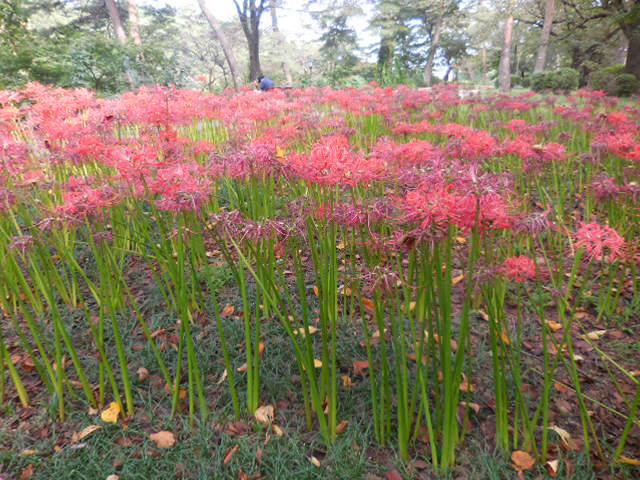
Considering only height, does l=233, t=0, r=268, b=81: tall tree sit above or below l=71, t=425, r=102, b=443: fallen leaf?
above

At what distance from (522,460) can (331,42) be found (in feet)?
108

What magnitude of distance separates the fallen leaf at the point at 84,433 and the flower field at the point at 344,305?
12 cm

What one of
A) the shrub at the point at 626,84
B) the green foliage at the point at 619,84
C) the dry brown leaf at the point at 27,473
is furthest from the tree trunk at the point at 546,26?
the dry brown leaf at the point at 27,473

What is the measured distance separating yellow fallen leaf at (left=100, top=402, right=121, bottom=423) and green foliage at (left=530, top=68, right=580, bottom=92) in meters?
20.2

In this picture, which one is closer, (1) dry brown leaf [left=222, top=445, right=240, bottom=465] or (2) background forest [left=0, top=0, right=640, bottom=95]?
(1) dry brown leaf [left=222, top=445, right=240, bottom=465]

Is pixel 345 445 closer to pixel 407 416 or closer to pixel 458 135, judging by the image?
pixel 407 416

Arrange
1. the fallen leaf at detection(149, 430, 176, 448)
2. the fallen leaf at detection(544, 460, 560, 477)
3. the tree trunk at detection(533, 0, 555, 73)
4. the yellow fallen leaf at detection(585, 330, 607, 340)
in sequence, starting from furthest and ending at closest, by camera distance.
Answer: the tree trunk at detection(533, 0, 555, 73) < the yellow fallen leaf at detection(585, 330, 607, 340) < the fallen leaf at detection(149, 430, 176, 448) < the fallen leaf at detection(544, 460, 560, 477)

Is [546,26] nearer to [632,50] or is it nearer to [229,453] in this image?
[632,50]

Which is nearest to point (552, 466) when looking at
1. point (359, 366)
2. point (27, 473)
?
point (359, 366)

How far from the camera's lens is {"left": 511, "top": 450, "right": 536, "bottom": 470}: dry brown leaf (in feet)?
5.41

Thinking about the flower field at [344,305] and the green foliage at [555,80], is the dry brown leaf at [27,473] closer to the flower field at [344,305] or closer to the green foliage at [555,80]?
the flower field at [344,305]

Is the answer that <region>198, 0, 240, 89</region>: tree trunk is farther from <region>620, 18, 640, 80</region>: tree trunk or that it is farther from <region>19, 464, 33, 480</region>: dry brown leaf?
<region>620, 18, 640, 80</region>: tree trunk

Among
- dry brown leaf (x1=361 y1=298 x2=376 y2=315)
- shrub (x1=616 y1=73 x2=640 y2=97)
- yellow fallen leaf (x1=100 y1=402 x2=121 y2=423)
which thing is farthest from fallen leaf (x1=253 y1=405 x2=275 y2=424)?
shrub (x1=616 y1=73 x2=640 y2=97)

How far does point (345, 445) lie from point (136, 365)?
1.40 m
